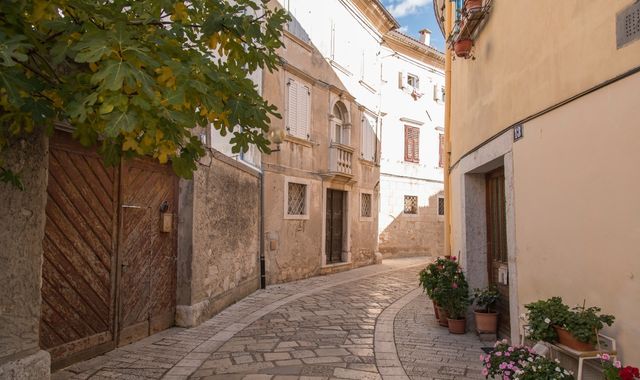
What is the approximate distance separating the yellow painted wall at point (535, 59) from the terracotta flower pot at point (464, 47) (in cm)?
13

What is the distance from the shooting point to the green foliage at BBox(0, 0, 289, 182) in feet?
8.15

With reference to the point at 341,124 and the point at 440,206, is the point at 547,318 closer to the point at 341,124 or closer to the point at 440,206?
the point at 341,124

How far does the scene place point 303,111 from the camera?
13492 millimetres

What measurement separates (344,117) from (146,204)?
10.0m

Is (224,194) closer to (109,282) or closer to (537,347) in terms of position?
(109,282)

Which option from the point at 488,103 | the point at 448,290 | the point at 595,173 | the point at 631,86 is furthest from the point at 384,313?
the point at 631,86

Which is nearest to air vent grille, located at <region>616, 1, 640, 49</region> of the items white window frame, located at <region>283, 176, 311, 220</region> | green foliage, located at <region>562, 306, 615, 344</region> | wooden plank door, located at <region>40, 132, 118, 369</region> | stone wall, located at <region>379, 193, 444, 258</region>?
green foliage, located at <region>562, 306, 615, 344</region>

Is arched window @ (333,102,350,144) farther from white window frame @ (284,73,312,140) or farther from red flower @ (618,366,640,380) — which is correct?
red flower @ (618,366,640,380)

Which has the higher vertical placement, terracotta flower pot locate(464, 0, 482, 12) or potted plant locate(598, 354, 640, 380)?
terracotta flower pot locate(464, 0, 482, 12)

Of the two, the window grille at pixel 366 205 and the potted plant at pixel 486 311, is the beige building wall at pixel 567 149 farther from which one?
the window grille at pixel 366 205

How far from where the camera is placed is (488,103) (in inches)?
239

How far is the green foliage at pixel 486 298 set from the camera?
635cm

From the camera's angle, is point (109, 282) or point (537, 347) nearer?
point (537, 347)

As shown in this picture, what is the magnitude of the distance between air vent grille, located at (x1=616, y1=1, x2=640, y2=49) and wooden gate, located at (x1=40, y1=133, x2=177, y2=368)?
475 centimetres
